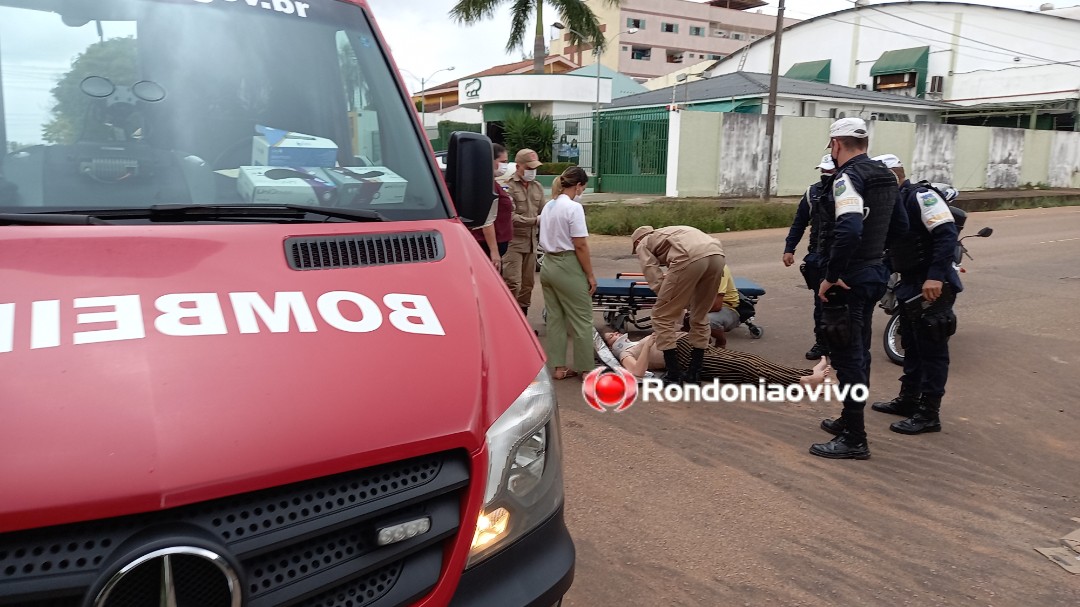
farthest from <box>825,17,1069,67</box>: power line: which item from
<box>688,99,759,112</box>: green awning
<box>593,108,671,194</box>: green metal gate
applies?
<box>593,108,671,194</box>: green metal gate

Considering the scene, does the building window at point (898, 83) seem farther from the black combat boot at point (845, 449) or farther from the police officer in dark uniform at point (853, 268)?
the black combat boot at point (845, 449)

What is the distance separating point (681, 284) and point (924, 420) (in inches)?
74.0

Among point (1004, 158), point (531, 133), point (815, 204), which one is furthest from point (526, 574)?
point (1004, 158)

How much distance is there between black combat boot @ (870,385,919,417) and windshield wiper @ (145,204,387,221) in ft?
14.2

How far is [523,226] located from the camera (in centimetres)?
795

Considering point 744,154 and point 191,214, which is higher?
point 744,154

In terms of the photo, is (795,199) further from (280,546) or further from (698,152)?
(280,546)

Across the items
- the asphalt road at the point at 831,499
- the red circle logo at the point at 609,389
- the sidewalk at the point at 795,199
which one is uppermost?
the sidewalk at the point at 795,199

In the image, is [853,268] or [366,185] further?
[853,268]

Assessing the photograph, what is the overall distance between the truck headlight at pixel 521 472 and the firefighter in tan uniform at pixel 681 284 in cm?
393

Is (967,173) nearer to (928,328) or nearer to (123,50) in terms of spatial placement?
(928,328)

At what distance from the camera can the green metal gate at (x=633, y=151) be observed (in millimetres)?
23172

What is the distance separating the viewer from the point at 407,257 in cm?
248

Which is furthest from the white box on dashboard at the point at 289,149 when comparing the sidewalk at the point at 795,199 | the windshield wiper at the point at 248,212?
the sidewalk at the point at 795,199
